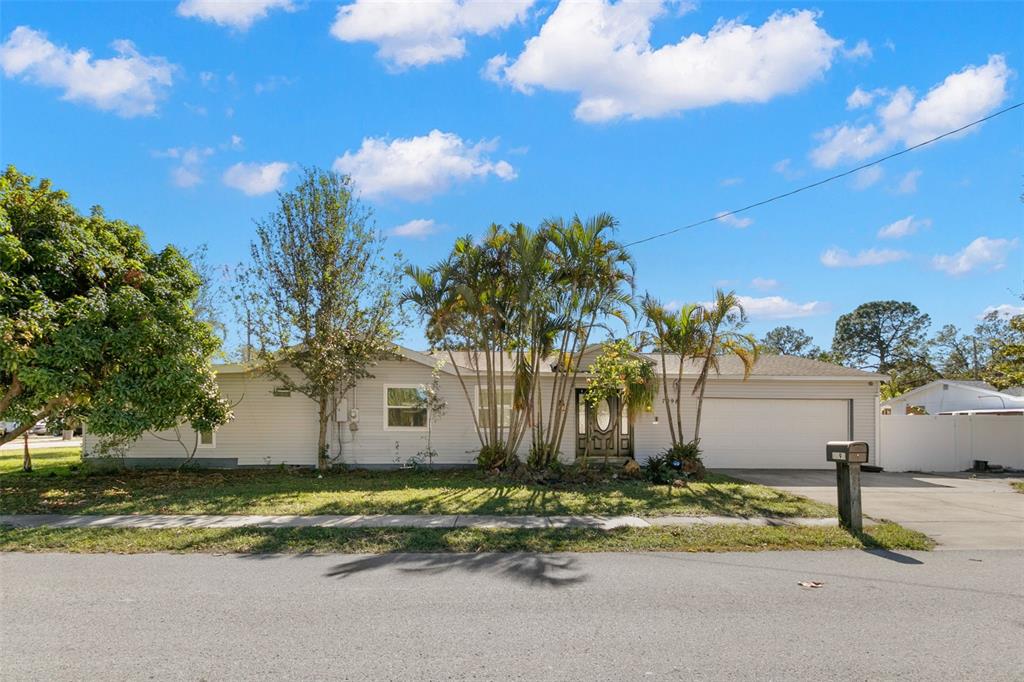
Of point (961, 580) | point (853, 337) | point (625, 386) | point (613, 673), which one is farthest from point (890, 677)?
point (853, 337)

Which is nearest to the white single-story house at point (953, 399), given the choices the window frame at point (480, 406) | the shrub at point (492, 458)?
the window frame at point (480, 406)

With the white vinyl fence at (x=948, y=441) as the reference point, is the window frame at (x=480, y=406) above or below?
above

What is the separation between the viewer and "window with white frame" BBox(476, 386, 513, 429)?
16.1m

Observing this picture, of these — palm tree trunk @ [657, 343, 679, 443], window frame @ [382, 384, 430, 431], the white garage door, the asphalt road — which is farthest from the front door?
the asphalt road

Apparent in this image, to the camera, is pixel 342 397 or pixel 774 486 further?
pixel 342 397

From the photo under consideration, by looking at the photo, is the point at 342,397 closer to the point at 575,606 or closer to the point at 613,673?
the point at 575,606

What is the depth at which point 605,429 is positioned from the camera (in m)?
17.1

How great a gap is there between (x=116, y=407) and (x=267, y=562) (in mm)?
6142

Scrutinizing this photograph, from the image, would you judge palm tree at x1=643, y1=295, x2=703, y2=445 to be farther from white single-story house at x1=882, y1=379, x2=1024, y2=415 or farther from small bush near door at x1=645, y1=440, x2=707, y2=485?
white single-story house at x1=882, y1=379, x2=1024, y2=415

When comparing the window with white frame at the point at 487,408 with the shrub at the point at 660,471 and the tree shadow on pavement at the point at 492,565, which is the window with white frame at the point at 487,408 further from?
the tree shadow on pavement at the point at 492,565

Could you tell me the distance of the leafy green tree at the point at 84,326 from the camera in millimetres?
10555

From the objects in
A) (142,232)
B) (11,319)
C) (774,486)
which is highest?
(142,232)

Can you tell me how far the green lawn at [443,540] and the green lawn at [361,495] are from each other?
4.49 feet

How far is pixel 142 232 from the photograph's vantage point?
44.0ft
